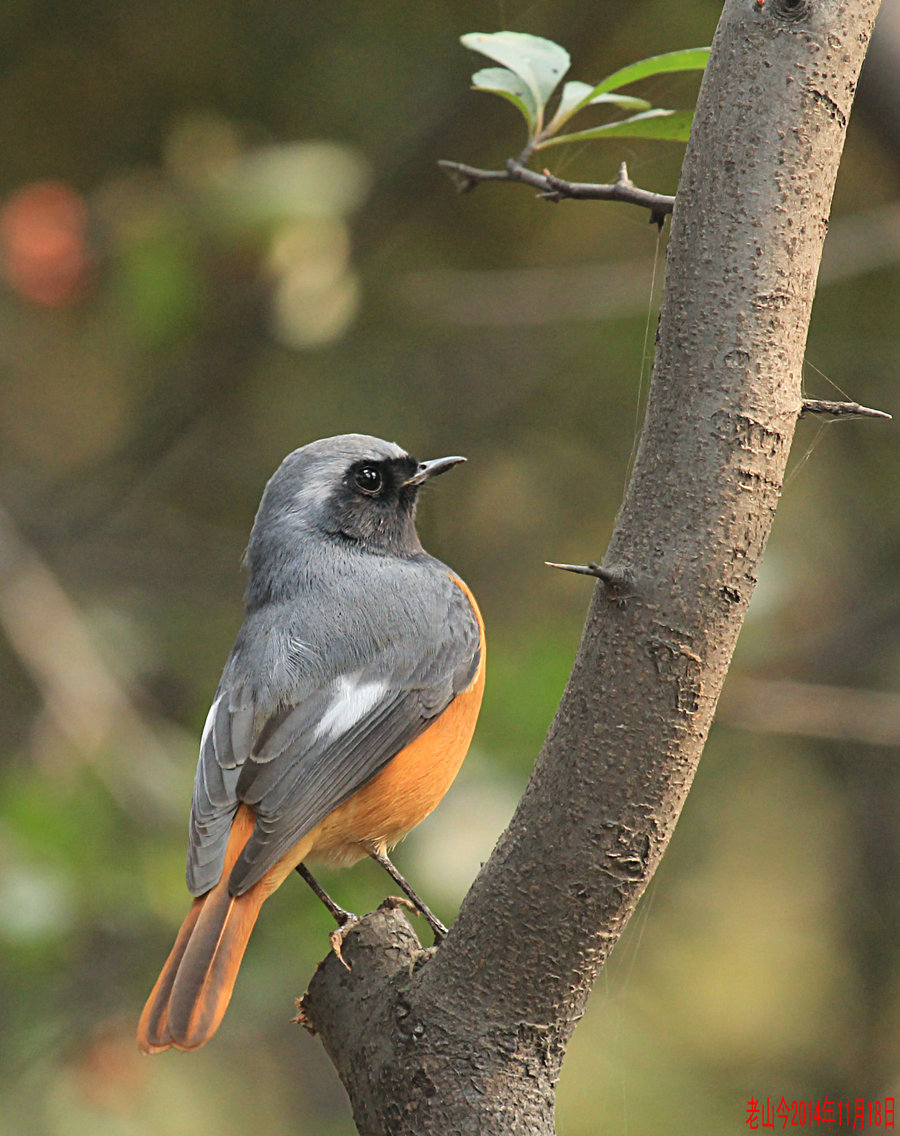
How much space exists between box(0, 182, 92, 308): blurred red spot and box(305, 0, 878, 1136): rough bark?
3.54 metres

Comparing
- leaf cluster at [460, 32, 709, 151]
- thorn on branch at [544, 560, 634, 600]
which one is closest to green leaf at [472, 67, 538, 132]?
leaf cluster at [460, 32, 709, 151]

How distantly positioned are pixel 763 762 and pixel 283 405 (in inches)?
119

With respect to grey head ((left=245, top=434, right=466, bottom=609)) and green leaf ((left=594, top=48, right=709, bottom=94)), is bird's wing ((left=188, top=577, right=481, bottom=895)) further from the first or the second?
green leaf ((left=594, top=48, right=709, bottom=94))

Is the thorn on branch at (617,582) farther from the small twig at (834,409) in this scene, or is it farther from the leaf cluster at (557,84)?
the leaf cluster at (557,84)

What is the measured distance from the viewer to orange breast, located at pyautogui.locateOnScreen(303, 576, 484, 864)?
3.13m

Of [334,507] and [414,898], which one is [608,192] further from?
[414,898]

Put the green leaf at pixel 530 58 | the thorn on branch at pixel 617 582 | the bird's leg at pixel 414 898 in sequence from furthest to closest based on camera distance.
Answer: the bird's leg at pixel 414 898 → the green leaf at pixel 530 58 → the thorn on branch at pixel 617 582

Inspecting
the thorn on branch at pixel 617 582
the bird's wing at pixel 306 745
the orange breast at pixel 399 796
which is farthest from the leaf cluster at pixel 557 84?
the orange breast at pixel 399 796

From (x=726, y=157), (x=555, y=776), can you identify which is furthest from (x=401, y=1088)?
(x=726, y=157)

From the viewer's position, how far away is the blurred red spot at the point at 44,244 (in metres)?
4.75

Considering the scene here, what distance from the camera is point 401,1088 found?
2102 mm

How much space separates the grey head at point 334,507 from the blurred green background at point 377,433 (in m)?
0.90

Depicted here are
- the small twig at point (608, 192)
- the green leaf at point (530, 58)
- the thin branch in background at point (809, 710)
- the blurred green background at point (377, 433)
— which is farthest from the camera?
the thin branch in background at point (809, 710)

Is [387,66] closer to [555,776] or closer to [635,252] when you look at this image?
[635,252]
